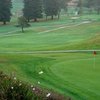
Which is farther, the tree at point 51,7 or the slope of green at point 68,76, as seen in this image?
the tree at point 51,7

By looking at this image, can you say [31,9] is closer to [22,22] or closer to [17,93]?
[22,22]

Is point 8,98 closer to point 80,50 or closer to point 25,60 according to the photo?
point 25,60

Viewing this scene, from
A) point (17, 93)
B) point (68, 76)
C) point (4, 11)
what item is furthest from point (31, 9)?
point (17, 93)

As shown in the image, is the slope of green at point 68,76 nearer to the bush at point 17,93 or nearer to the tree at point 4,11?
the bush at point 17,93

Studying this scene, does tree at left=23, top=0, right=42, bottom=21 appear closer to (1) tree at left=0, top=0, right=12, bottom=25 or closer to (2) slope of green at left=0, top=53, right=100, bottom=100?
(1) tree at left=0, top=0, right=12, bottom=25

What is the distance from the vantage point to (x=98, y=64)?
69.4ft

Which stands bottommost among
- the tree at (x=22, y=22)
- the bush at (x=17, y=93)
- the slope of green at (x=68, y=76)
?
the tree at (x=22, y=22)

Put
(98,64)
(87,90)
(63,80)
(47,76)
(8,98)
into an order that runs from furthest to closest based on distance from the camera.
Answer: (98,64)
(47,76)
(63,80)
(87,90)
(8,98)

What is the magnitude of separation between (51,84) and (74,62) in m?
5.37

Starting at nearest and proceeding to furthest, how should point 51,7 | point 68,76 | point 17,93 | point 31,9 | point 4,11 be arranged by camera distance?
point 17,93, point 68,76, point 4,11, point 31,9, point 51,7

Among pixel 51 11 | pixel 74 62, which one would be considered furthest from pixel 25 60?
pixel 51 11

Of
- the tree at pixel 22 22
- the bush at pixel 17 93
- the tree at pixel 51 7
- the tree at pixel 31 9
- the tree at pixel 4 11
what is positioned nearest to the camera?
the bush at pixel 17 93

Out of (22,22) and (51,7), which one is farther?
(51,7)

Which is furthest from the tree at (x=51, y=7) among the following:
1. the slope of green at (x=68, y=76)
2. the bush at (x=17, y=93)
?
the bush at (x=17, y=93)
